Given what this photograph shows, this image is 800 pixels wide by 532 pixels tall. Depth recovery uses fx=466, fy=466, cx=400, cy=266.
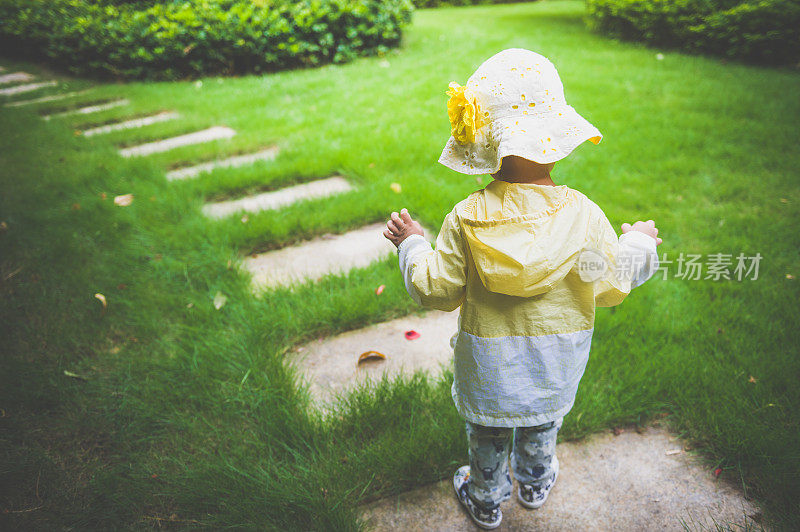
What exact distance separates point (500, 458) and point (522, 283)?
69 cm

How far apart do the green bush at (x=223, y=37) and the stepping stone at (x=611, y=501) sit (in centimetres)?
645

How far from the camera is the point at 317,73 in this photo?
6.38 m

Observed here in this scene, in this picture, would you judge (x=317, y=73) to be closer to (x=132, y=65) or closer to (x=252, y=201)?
(x=132, y=65)

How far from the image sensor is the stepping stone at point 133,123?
476cm

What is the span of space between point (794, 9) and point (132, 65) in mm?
8559

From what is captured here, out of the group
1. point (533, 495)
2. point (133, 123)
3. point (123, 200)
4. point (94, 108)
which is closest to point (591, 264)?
point (533, 495)

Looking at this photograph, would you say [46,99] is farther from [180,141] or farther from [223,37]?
[180,141]

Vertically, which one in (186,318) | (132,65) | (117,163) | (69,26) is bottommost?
(186,318)

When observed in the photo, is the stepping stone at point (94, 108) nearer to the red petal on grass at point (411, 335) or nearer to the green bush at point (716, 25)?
the red petal on grass at point (411, 335)

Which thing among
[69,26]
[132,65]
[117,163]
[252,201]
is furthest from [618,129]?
[69,26]

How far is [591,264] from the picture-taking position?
1.17m

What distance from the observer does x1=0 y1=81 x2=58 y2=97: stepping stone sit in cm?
643

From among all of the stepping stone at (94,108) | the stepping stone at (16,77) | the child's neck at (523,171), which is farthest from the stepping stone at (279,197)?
the stepping stone at (16,77)

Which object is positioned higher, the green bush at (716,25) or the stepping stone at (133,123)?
the green bush at (716,25)
